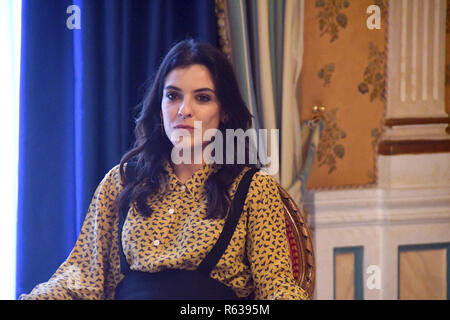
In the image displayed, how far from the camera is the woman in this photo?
1.39 metres

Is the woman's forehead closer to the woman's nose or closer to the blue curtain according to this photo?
the woman's nose

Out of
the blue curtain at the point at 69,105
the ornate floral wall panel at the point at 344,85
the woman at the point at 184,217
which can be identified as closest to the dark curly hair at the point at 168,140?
the woman at the point at 184,217

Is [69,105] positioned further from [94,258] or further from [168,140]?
[94,258]

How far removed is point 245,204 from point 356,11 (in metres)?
1.09

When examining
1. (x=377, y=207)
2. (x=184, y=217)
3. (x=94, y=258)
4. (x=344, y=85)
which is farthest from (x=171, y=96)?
(x=377, y=207)

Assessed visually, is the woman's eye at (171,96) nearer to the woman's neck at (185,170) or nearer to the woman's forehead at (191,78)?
the woman's forehead at (191,78)

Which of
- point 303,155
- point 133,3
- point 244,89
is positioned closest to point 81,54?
point 133,3

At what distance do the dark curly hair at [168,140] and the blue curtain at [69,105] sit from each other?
0.32 meters

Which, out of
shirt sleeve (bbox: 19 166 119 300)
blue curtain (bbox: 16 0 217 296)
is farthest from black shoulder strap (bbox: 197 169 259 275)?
blue curtain (bbox: 16 0 217 296)

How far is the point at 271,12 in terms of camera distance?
2.03m

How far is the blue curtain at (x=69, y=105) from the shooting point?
1827 millimetres

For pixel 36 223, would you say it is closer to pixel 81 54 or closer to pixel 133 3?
pixel 81 54

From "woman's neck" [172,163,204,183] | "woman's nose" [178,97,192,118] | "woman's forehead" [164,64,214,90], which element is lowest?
"woman's neck" [172,163,204,183]

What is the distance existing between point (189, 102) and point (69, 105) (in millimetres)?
618
